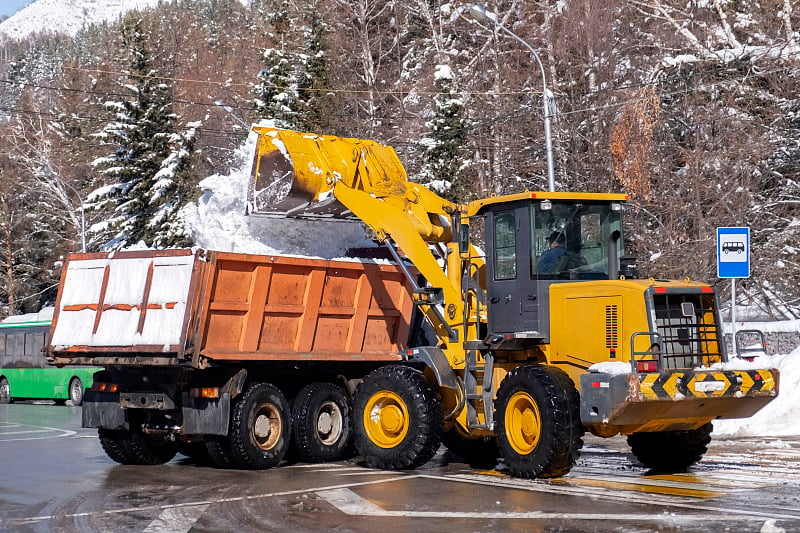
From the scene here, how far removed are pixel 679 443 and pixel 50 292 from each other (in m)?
54.6

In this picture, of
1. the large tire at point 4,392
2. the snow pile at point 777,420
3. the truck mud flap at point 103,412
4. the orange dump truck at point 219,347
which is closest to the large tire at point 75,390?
the large tire at point 4,392

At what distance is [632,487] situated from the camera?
1130 centimetres

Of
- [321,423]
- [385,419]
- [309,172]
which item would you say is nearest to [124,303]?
[309,172]

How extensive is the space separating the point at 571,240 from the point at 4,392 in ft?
93.0

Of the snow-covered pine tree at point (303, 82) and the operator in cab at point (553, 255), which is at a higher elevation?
the snow-covered pine tree at point (303, 82)

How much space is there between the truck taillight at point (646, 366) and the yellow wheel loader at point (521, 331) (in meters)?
0.01

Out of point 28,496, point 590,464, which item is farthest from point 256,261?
point 590,464

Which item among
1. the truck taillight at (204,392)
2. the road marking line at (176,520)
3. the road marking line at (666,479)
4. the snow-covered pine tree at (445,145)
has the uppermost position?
the snow-covered pine tree at (445,145)

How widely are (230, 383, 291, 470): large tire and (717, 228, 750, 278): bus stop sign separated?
806 centimetres

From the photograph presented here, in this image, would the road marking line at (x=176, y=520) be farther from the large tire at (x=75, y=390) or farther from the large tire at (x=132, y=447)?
the large tire at (x=75, y=390)

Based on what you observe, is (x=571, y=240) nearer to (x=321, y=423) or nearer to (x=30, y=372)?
(x=321, y=423)

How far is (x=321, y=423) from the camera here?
14.7 metres

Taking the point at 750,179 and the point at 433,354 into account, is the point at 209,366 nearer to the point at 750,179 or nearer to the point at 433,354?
the point at 433,354

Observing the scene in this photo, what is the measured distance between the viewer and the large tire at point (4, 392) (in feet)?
119
